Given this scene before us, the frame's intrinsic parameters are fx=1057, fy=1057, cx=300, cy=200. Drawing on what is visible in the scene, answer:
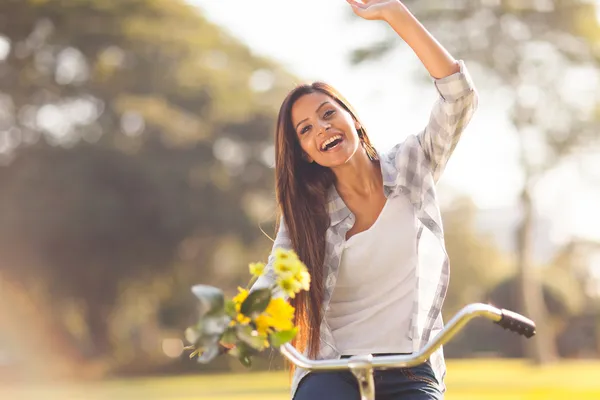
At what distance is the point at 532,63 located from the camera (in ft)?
89.0

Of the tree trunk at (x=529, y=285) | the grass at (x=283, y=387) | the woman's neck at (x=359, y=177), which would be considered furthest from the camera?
the tree trunk at (x=529, y=285)

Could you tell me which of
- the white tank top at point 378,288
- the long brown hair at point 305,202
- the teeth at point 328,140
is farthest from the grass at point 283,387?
the teeth at point 328,140

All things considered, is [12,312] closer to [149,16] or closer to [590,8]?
[149,16]

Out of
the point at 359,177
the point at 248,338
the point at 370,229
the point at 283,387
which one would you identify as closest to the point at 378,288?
the point at 370,229

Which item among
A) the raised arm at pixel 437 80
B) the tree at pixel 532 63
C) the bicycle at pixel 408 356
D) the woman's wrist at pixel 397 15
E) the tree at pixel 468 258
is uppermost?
the tree at pixel 532 63

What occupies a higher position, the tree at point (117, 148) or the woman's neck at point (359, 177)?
the tree at point (117, 148)

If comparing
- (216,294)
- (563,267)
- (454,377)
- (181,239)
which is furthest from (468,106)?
(563,267)

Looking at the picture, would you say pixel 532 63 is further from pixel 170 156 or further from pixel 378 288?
pixel 378 288

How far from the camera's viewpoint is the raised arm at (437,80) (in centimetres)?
283

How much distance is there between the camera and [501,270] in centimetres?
3247

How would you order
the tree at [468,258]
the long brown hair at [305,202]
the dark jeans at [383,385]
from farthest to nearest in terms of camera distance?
1. the tree at [468,258]
2. the long brown hair at [305,202]
3. the dark jeans at [383,385]

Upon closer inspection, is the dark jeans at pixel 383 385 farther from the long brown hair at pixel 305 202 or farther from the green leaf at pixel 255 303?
the green leaf at pixel 255 303

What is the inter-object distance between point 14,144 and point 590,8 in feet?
48.9

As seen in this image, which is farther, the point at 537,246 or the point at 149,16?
the point at 537,246
